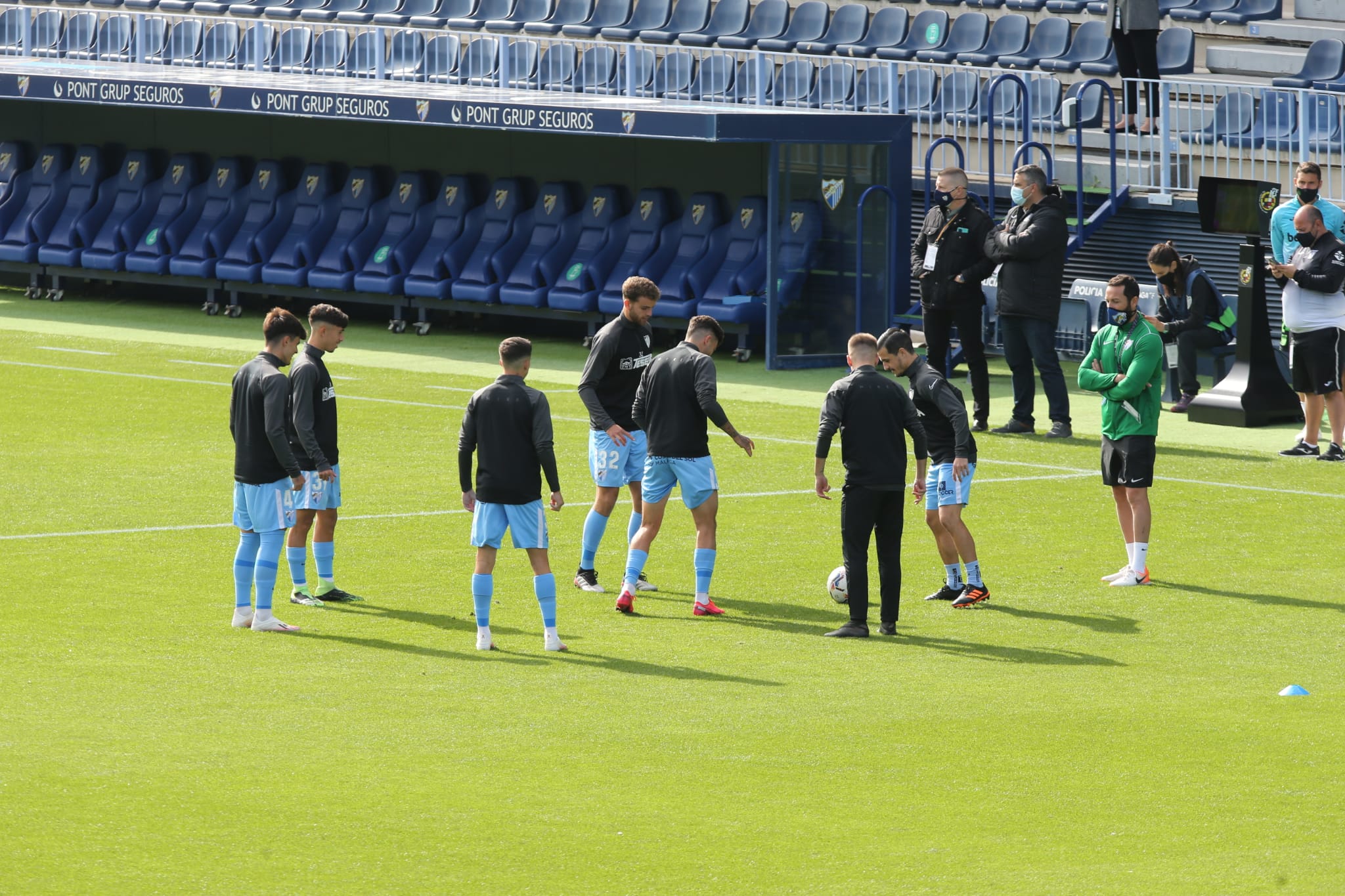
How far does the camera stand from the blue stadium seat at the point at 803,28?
31125mm

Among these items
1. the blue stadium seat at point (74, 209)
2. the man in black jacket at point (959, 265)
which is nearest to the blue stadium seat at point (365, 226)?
the blue stadium seat at point (74, 209)

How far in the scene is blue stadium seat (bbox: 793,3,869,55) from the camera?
3062 cm

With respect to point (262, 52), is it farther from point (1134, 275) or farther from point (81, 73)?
point (1134, 275)

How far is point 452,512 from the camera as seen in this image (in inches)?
585

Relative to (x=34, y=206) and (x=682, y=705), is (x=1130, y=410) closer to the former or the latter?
(x=682, y=705)

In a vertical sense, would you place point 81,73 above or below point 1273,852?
above

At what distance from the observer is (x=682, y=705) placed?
9.64 meters

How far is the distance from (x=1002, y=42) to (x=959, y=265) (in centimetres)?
1078

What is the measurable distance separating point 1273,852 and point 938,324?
1212 centimetres

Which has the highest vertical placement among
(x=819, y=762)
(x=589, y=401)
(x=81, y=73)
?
(x=81, y=73)

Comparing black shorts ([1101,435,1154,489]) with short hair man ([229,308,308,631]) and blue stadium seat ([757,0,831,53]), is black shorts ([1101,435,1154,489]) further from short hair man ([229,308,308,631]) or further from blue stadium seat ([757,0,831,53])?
blue stadium seat ([757,0,831,53])

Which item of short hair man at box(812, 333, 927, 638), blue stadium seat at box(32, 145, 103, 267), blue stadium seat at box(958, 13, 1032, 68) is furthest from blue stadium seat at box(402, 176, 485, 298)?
short hair man at box(812, 333, 927, 638)

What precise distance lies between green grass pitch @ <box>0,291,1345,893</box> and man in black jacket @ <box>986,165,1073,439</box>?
1.50 metres

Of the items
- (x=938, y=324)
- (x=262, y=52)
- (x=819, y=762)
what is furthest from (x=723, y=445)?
(x=262, y=52)
